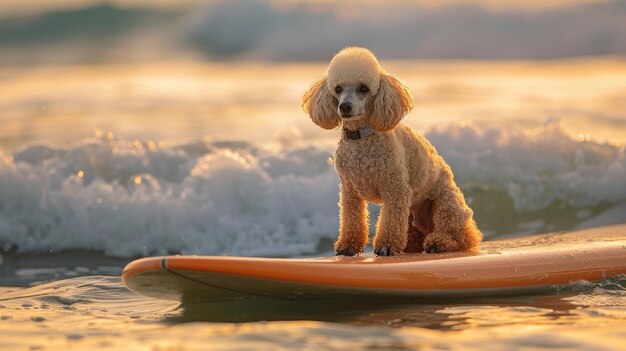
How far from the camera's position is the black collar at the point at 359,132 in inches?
223

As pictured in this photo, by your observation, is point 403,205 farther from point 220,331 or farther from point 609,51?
point 609,51

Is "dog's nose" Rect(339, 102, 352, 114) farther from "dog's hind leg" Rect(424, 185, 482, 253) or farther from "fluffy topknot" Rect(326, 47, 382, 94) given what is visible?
"dog's hind leg" Rect(424, 185, 482, 253)

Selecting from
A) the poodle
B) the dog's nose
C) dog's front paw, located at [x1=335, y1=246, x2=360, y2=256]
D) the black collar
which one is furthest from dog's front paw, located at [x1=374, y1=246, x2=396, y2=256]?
the dog's nose

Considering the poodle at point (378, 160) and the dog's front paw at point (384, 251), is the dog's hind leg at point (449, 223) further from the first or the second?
the dog's front paw at point (384, 251)

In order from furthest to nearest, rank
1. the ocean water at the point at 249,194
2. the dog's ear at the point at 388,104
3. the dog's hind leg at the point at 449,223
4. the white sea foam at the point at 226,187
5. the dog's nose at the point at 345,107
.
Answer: the white sea foam at the point at 226,187, the dog's hind leg at the point at 449,223, the dog's ear at the point at 388,104, the dog's nose at the point at 345,107, the ocean water at the point at 249,194

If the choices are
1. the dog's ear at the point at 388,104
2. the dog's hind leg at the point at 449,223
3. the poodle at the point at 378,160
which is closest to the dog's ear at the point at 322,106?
the poodle at the point at 378,160

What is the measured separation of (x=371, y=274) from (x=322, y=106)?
93 cm

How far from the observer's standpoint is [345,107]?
17.7 ft

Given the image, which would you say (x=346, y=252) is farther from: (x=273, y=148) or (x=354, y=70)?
(x=273, y=148)

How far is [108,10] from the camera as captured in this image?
2441cm

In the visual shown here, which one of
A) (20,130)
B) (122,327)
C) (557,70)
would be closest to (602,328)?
(122,327)

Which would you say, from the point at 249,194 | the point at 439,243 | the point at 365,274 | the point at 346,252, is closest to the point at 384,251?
the point at 346,252

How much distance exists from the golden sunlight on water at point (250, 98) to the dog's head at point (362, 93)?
5703 mm

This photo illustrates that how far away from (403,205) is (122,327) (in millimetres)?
1600
